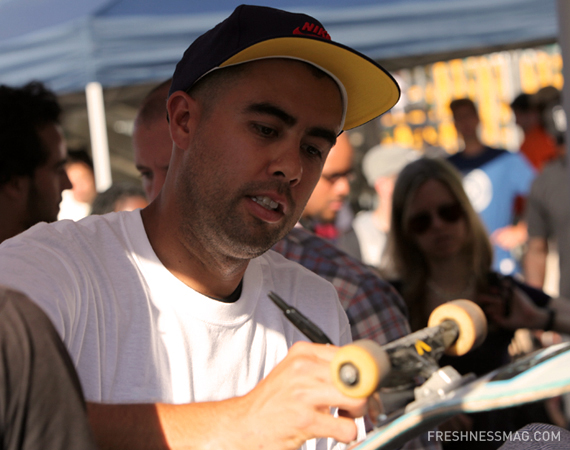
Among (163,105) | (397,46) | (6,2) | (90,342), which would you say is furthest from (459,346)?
(6,2)

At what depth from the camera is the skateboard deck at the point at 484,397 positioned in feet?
2.90

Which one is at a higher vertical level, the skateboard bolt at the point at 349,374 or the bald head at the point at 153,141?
the bald head at the point at 153,141

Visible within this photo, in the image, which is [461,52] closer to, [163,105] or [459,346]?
[163,105]

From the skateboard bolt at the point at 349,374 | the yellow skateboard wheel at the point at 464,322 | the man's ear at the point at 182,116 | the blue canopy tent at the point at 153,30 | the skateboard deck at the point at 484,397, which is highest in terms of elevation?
the blue canopy tent at the point at 153,30

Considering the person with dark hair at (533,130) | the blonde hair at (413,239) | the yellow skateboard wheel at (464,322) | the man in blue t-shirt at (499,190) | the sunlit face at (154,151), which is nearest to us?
the yellow skateboard wheel at (464,322)

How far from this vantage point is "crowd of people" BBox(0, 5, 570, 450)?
0.98 metres

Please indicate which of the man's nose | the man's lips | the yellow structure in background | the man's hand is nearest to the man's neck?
the man's lips

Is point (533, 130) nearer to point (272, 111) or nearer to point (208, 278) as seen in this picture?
point (272, 111)

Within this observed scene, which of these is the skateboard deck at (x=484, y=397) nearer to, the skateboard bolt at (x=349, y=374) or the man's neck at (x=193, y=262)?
the skateboard bolt at (x=349, y=374)

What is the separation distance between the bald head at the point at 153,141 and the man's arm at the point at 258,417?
147cm

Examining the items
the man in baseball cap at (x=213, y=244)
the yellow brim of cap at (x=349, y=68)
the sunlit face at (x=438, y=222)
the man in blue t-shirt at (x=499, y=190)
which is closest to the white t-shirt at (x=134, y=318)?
the man in baseball cap at (x=213, y=244)

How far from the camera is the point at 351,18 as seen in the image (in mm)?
4340

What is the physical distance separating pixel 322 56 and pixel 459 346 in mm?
843

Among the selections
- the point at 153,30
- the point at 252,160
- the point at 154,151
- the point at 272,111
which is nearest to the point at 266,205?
the point at 252,160
